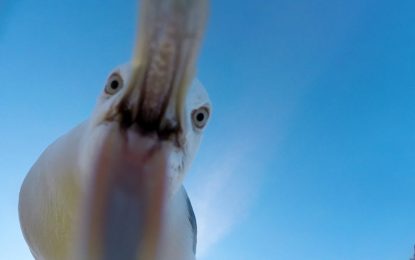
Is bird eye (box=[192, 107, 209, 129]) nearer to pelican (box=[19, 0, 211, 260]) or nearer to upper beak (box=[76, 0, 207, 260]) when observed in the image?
pelican (box=[19, 0, 211, 260])

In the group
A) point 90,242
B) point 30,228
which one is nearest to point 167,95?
point 90,242

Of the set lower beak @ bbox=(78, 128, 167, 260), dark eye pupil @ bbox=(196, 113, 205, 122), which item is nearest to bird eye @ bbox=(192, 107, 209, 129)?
dark eye pupil @ bbox=(196, 113, 205, 122)

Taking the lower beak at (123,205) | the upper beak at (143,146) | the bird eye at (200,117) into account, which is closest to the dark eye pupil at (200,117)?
the bird eye at (200,117)

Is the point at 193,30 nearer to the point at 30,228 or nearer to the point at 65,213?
the point at 65,213

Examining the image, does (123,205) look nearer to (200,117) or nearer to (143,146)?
(143,146)

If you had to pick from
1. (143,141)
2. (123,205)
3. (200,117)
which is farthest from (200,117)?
(123,205)

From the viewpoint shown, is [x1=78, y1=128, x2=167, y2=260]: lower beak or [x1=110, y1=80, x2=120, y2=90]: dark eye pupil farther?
[x1=110, y1=80, x2=120, y2=90]: dark eye pupil

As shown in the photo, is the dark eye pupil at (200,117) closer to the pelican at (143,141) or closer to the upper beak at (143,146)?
the pelican at (143,141)

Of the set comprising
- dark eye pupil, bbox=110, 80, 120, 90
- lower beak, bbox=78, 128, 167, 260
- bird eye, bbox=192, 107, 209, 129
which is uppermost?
dark eye pupil, bbox=110, 80, 120, 90
